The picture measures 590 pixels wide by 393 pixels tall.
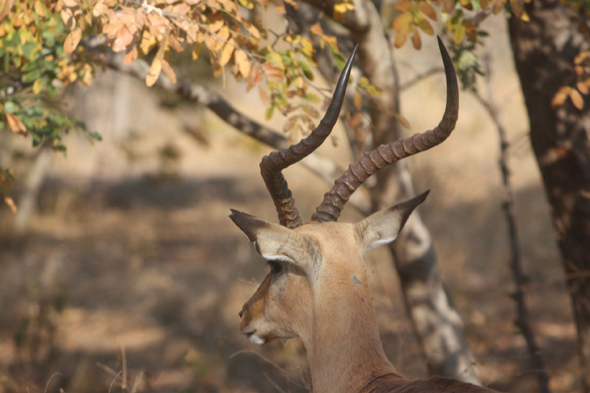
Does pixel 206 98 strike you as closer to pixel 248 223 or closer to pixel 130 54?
pixel 130 54

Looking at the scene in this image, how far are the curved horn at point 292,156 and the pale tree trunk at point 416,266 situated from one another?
202 cm

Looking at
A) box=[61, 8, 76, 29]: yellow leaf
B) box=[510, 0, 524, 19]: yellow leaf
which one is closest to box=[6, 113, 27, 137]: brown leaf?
box=[61, 8, 76, 29]: yellow leaf

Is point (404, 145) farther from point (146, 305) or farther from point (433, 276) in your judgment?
point (146, 305)

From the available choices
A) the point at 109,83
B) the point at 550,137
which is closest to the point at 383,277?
the point at 550,137

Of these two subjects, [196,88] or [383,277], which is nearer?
[196,88]

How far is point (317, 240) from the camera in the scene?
270cm

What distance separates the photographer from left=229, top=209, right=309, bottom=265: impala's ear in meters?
2.42

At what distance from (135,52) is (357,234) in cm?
155

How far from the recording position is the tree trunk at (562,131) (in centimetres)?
433

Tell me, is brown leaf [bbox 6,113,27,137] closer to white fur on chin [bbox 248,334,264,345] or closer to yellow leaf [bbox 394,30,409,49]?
white fur on chin [bbox 248,334,264,345]

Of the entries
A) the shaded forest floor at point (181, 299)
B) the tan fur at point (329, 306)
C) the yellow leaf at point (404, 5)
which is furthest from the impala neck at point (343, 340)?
the shaded forest floor at point (181, 299)

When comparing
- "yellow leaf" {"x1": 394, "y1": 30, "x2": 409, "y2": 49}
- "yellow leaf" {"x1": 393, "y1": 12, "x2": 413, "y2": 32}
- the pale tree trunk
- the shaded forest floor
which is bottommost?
the shaded forest floor

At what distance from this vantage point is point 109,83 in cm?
1352

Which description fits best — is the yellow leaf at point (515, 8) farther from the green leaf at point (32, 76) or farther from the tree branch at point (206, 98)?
the green leaf at point (32, 76)
